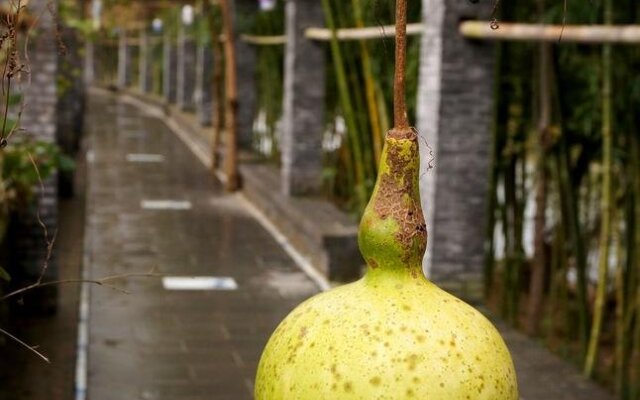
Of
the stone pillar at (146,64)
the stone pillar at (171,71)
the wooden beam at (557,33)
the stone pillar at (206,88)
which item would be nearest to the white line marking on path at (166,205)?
the wooden beam at (557,33)

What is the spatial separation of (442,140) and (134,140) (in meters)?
11.3

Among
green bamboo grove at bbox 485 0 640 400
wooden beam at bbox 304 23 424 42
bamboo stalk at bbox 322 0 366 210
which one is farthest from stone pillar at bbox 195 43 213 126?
green bamboo grove at bbox 485 0 640 400

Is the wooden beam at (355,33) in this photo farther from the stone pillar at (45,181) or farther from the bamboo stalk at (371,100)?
the stone pillar at (45,181)

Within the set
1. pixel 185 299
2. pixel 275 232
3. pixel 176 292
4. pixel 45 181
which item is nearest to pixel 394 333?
pixel 45 181

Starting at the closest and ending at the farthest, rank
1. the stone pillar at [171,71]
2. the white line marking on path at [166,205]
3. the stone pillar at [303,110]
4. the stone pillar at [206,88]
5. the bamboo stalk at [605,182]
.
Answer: the bamboo stalk at [605,182] → the stone pillar at [303,110] → the white line marking on path at [166,205] → the stone pillar at [206,88] → the stone pillar at [171,71]

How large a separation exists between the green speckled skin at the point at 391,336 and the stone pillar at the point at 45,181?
501 centimetres

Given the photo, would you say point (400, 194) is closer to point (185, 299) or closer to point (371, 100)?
point (185, 299)

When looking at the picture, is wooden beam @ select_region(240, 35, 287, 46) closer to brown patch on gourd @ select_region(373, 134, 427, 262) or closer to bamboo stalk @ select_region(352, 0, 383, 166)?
bamboo stalk @ select_region(352, 0, 383, 166)

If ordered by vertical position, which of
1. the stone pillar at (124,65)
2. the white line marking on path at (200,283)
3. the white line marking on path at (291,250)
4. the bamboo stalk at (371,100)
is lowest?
the white line marking on path at (291,250)

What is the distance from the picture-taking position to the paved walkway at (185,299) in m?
5.54

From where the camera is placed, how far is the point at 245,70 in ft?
46.0

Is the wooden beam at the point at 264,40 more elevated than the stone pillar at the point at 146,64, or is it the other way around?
the wooden beam at the point at 264,40

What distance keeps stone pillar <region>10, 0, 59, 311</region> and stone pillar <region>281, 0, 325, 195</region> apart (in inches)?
162

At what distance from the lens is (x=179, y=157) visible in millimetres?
15461
